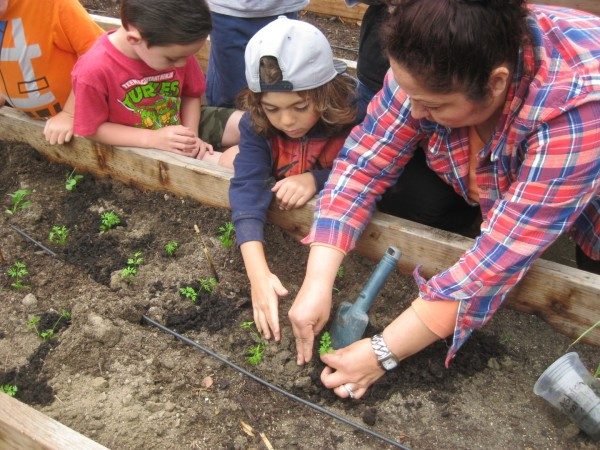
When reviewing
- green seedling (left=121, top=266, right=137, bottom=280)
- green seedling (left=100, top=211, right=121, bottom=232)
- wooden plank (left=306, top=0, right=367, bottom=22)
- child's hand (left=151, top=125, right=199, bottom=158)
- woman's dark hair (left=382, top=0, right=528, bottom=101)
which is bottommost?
wooden plank (left=306, top=0, right=367, bottom=22)

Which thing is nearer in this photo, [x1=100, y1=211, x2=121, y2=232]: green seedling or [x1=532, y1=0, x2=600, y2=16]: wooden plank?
[x1=100, y1=211, x2=121, y2=232]: green seedling

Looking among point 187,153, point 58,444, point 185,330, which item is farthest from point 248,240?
point 58,444

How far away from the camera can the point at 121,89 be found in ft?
9.26

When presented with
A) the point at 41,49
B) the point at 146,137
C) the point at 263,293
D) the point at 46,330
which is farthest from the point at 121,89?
the point at 263,293

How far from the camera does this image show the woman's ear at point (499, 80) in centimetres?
155

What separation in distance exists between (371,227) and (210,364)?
2.71ft

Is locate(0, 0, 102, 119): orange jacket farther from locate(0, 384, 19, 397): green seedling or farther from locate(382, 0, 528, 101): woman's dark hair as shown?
locate(382, 0, 528, 101): woman's dark hair

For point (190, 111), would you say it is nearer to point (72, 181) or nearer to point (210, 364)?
point (72, 181)

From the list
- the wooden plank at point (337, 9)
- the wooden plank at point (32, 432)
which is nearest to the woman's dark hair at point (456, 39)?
the wooden plank at point (32, 432)

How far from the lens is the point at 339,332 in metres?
2.15

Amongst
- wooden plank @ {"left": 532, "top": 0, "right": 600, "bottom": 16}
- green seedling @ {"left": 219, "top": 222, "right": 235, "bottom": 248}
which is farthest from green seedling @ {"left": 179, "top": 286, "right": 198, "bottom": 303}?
wooden plank @ {"left": 532, "top": 0, "right": 600, "bottom": 16}

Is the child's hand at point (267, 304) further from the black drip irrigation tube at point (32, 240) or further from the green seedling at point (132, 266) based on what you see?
the black drip irrigation tube at point (32, 240)

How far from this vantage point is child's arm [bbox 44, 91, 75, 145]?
9.78ft

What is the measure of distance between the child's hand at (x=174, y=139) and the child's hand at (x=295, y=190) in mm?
621
